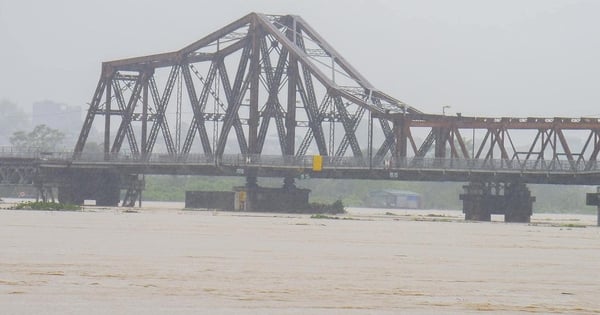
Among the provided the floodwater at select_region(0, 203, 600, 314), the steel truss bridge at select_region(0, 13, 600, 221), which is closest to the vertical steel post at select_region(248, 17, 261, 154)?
the steel truss bridge at select_region(0, 13, 600, 221)

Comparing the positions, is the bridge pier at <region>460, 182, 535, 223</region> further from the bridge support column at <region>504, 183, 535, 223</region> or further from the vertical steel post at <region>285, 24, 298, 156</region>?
the vertical steel post at <region>285, 24, 298, 156</region>

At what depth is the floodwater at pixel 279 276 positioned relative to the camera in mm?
23312

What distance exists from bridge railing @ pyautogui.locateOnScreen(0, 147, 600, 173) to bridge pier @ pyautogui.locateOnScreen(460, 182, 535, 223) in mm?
1558

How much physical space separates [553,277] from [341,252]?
8.95 meters

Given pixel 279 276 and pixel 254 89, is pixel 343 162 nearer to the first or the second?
pixel 254 89

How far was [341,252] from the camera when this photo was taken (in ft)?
128

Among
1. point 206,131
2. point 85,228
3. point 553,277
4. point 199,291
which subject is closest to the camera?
point 199,291

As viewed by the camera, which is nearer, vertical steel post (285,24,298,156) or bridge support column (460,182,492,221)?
bridge support column (460,182,492,221)

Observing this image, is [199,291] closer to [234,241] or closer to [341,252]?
[341,252]

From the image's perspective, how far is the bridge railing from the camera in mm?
97125

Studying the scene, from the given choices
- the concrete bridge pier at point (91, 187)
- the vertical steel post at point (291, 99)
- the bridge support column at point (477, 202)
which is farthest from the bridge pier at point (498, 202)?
the concrete bridge pier at point (91, 187)

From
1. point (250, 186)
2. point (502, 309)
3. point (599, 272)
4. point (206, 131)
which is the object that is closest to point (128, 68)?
point (206, 131)

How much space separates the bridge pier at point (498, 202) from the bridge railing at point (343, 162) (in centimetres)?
156

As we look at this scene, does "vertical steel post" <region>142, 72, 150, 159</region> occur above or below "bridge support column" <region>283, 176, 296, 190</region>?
above
